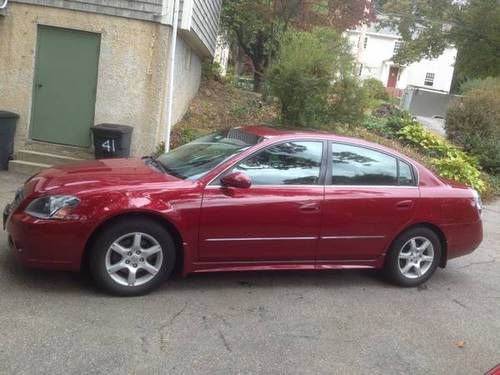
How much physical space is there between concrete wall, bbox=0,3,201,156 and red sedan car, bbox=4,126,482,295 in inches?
155

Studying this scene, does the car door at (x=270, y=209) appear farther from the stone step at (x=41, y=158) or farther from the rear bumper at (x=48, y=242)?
the stone step at (x=41, y=158)

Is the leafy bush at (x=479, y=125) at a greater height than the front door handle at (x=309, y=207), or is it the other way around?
the leafy bush at (x=479, y=125)

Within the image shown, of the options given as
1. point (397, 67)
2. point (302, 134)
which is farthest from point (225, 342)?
point (397, 67)

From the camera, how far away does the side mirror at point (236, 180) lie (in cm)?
491

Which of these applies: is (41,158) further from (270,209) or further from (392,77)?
(392,77)

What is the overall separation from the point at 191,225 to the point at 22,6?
632cm

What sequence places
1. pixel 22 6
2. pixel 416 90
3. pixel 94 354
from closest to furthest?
pixel 94 354, pixel 22 6, pixel 416 90

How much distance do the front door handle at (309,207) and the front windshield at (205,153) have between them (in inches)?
28.0

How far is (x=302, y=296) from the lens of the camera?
5.29 metres

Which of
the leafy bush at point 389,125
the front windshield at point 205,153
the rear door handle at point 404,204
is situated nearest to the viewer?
the front windshield at point 205,153

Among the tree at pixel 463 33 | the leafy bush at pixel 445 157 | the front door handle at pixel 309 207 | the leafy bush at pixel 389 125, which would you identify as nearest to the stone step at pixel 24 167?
the front door handle at pixel 309 207

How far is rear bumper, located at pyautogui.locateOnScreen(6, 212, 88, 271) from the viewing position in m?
4.50

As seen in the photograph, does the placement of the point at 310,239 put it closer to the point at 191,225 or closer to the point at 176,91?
the point at 191,225

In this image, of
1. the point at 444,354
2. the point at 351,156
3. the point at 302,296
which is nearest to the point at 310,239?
the point at 302,296
